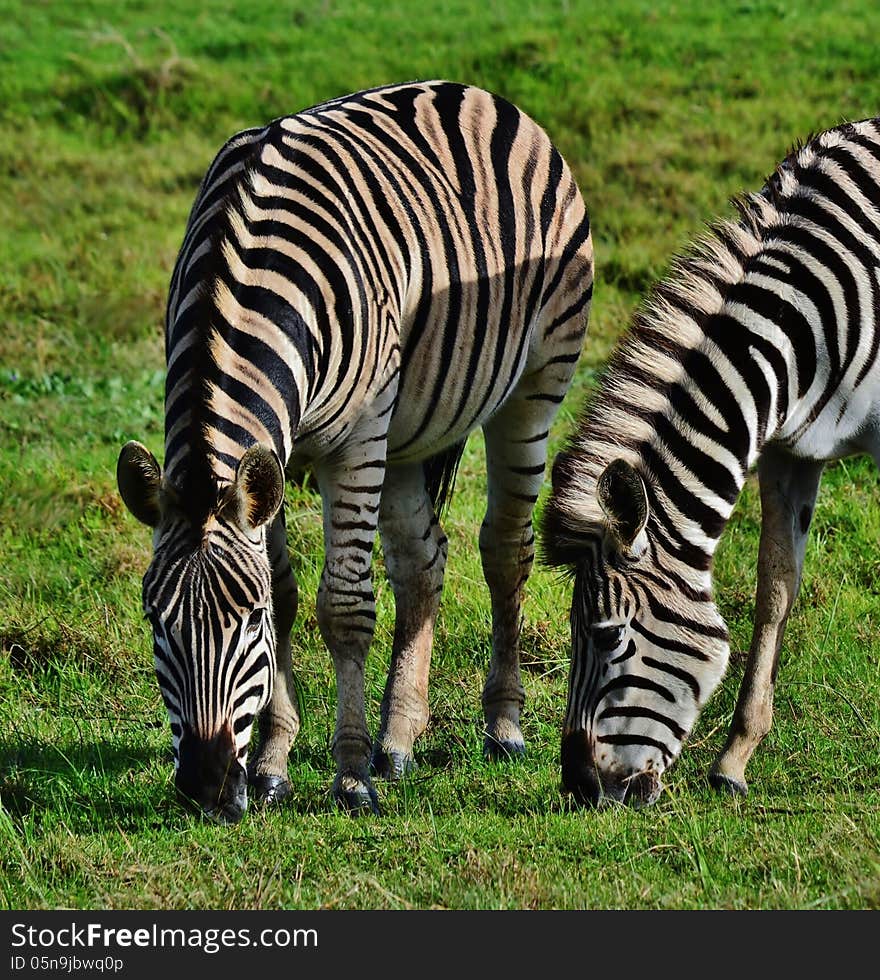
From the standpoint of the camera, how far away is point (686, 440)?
15.1 feet

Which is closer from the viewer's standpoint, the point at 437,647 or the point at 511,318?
the point at 511,318

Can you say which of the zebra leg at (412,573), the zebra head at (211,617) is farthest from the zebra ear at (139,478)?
the zebra leg at (412,573)

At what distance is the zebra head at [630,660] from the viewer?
4527 mm

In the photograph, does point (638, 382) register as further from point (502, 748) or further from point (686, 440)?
point (502, 748)

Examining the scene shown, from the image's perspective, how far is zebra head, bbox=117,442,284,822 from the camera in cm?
428

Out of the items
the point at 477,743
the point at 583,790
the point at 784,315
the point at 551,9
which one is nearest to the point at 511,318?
the point at 784,315

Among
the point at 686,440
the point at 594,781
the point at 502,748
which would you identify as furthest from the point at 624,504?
the point at 502,748

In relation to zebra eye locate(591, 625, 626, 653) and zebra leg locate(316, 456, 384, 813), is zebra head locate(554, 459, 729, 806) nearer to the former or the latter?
zebra eye locate(591, 625, 626, 653)

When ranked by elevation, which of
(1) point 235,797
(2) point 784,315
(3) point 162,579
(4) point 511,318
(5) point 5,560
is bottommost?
(5) point 5,560

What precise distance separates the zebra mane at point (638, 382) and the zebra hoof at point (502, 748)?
53.2 inches

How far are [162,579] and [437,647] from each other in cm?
269

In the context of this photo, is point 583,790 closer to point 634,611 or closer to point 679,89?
point 634,611

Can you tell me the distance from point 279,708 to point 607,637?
158 centimetres

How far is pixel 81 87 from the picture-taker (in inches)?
622
